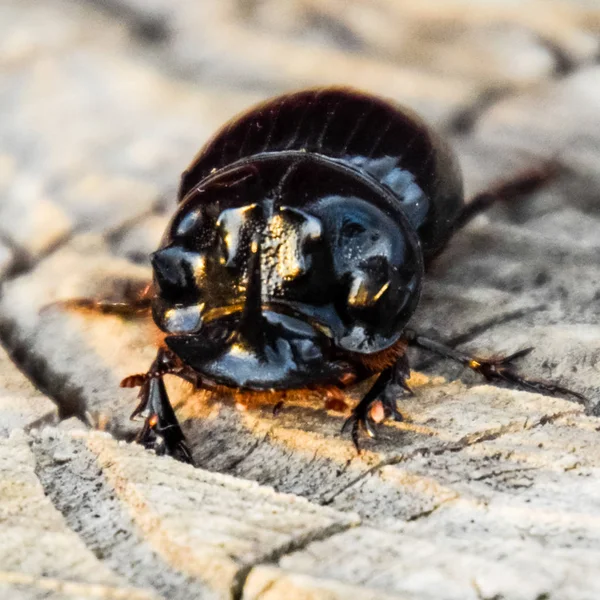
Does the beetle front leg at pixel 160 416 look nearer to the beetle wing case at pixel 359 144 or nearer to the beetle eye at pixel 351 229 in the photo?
the beetle eye at pixel 351 229

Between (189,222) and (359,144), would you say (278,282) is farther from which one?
(359,144)

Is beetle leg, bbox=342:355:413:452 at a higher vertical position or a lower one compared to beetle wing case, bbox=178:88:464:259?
lower

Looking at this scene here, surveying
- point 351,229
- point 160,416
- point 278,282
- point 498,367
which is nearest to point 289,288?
point 278,282

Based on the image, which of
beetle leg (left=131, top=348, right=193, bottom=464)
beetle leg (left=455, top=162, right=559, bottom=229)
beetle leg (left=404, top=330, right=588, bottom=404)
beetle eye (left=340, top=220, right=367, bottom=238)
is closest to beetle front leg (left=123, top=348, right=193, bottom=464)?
beetle leg (left=131, top=348, right=193, bottom=464)

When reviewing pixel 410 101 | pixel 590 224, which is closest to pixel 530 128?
pixel 410 101

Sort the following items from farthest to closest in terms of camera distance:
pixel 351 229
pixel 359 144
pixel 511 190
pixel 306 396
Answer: pixel 511 190
pixel 359 144
pixel 351 229
pixel 306 396

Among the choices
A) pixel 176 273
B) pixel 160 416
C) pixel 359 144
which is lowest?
pixel 160 416

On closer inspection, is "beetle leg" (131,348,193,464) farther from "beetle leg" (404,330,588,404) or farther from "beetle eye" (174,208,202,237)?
"beetle leg" (404,330,588,404)
